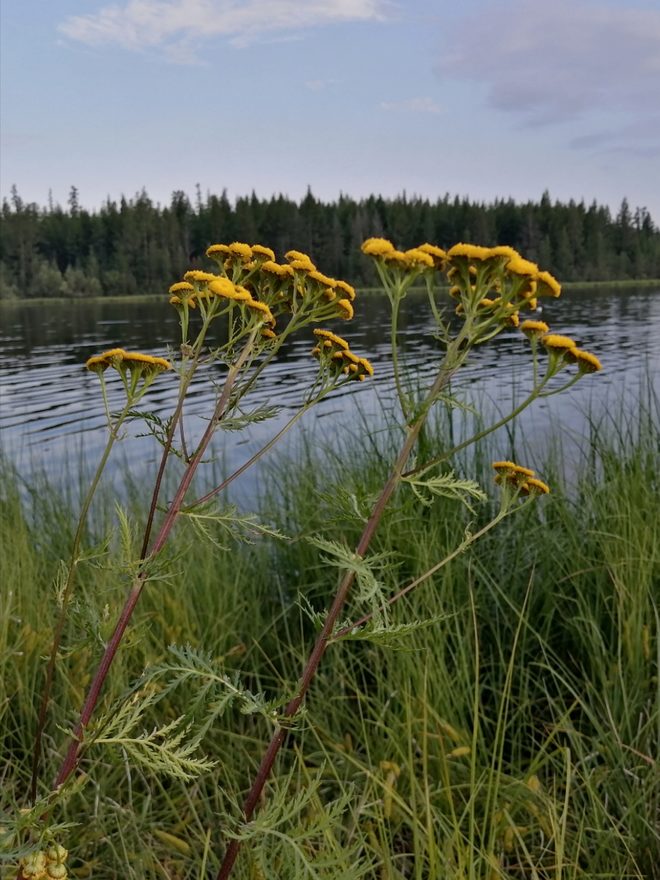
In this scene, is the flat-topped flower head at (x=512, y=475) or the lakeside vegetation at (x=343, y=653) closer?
the lakeside vegetation at (x=343, y=653)

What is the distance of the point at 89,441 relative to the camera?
40.7 feet

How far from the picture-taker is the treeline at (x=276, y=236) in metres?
88.8

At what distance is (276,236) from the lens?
3654 inches

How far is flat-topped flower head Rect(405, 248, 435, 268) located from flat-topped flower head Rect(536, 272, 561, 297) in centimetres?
17

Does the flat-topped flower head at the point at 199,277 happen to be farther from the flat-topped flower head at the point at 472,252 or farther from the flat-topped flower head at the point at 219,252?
the flat-topped flower head at the point at 472,252

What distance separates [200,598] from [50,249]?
11369 centimetres

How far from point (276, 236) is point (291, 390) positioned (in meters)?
80.5

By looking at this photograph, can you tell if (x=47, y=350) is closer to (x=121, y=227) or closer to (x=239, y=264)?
(x=239, y=264)

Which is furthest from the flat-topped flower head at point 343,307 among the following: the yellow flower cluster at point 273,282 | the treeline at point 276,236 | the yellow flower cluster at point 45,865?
the treeline at point 276,236

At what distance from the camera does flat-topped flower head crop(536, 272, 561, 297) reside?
1173 mm

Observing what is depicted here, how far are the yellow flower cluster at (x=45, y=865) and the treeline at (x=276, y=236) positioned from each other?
83.5 meters

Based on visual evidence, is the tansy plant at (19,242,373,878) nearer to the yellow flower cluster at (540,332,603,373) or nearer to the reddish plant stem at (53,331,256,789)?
the reddish plant stem at (53,331,256,789)

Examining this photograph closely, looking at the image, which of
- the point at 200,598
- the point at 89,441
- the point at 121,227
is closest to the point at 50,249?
the point at 121,227

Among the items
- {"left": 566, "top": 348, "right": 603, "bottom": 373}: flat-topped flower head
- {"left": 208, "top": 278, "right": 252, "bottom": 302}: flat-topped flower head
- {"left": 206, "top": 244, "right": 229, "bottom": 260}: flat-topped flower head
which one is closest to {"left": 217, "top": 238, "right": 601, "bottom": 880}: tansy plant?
{"left": 566, "top": 348, "right": 603, "bottom": 373}: flat-topped flower head
